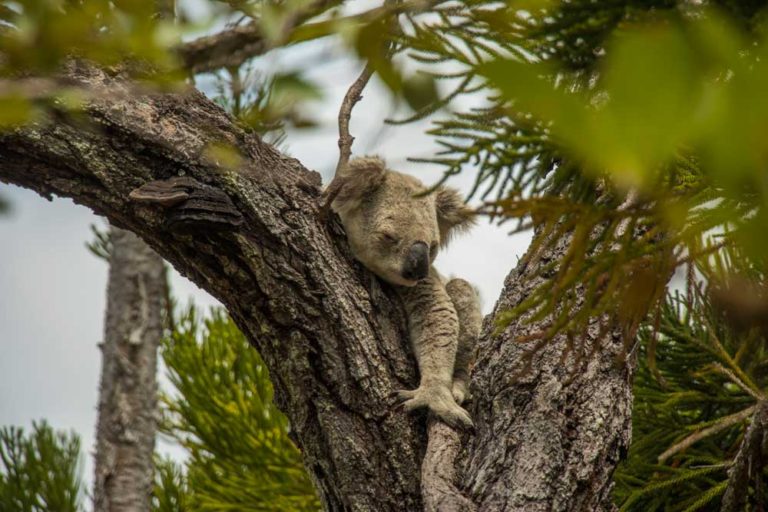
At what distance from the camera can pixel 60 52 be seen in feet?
3.28

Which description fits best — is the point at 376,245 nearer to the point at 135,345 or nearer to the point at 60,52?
the point at 60,52

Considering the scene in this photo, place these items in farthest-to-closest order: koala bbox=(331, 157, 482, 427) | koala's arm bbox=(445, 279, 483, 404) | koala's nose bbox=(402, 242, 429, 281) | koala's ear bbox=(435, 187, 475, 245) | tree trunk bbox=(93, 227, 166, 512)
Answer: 1. tree trunk bbox=(93, 227, 166, 512)
2. koala's ear bbox=(435, 187, 475, 245)
3. koala's arm bbox=(445, 279, 483, 404)
4. koala's nose bbox=(402, 242, 429, 281)
5. koala bbox=(331, 157, 482, 427)

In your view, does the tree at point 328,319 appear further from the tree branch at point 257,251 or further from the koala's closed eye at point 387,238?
the koala's closed eye at point 387,238

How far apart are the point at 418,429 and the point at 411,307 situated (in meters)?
0.57

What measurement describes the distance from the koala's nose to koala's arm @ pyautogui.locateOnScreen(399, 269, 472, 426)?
6 centimetres

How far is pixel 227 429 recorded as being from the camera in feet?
16.5

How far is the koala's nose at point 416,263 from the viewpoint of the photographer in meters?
3.29

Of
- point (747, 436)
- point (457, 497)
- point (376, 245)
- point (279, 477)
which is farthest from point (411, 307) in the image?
point (279, 477)

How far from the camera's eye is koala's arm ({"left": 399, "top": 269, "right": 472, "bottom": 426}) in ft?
8.96

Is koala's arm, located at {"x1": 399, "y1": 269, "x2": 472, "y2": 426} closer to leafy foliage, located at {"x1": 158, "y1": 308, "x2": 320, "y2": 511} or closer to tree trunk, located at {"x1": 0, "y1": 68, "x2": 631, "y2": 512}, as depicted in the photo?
tree trunk, located at {"x1": 0, "y1": 68, "x2": 631, "y2": 512}

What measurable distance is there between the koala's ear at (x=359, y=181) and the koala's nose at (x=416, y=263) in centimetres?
32

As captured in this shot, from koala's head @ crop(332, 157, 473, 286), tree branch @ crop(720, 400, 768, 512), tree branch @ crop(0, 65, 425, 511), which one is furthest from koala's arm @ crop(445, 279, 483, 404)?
tree branch @ crop(720, 400, 768, 512)

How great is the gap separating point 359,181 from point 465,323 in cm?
68

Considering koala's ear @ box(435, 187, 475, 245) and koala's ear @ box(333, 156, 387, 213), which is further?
koala's ear @ box(435, 187, 475, 245)
